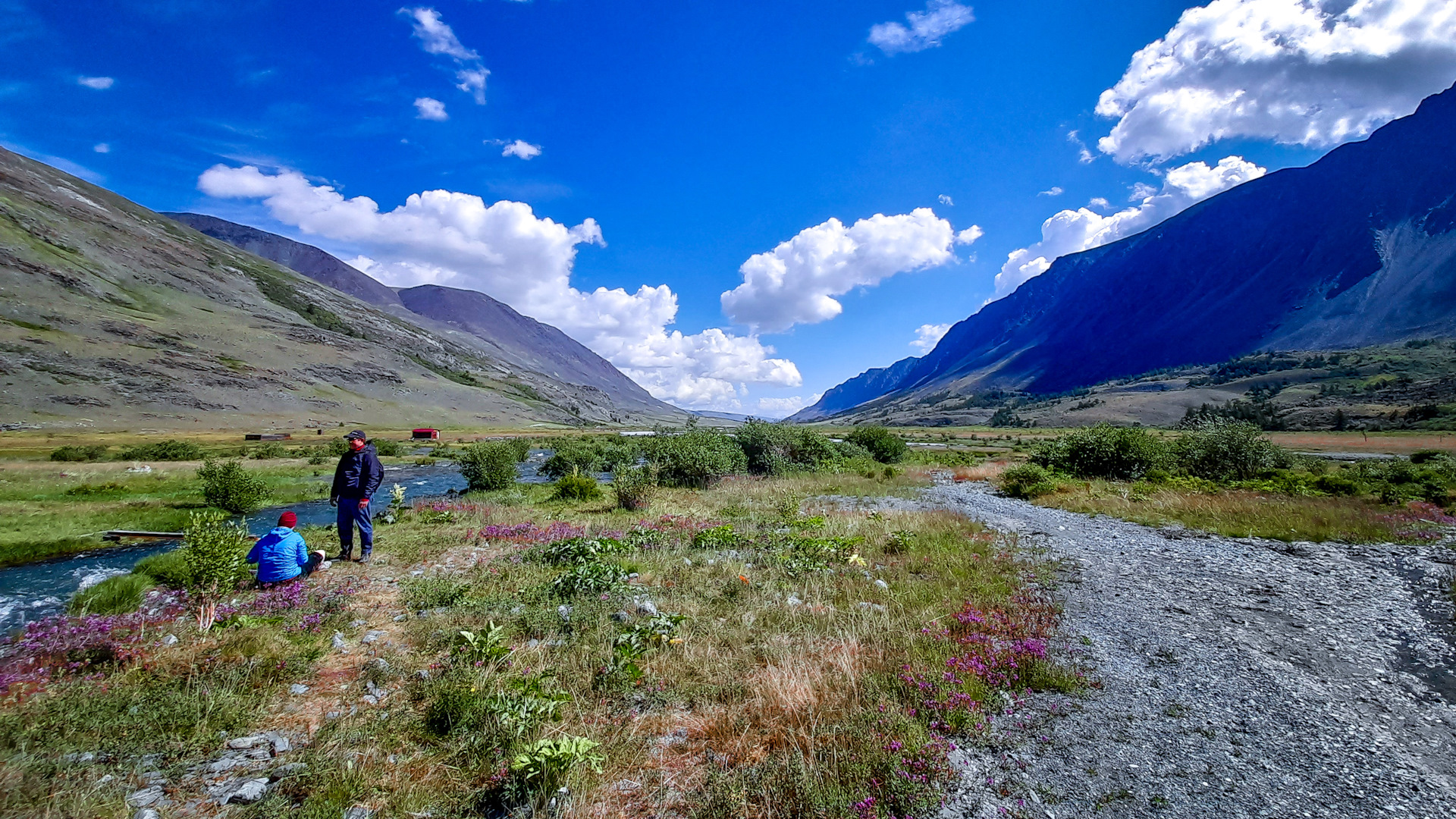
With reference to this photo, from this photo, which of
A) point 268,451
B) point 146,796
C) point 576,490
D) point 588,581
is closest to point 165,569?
point 588,581

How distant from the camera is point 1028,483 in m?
23.8

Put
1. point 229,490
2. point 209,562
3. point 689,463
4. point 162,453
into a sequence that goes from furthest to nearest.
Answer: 1. point 162,453
2. point 689,463
3. point 229,490
4. point 209,562

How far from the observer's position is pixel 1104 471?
2700cm

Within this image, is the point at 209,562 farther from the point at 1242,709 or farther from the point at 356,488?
the point at 1242,709

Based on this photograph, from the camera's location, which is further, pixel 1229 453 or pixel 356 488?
pixel 1229 453

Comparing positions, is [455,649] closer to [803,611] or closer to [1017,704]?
[803,611]

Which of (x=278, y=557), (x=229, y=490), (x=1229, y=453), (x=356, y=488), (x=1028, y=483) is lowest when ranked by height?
(x=1028, y=483)

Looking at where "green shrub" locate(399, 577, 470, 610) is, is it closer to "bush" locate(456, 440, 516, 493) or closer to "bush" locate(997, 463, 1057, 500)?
"bush" locate(456, 440, 516, 493)

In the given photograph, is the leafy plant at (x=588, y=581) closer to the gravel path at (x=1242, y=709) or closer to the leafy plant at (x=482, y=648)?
the leafy plant at (x=482, y=648)

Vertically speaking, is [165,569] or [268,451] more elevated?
[165,569]

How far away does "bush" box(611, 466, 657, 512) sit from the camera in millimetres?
19906

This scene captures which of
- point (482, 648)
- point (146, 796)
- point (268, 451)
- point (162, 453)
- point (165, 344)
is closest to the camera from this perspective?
point (146, 796)

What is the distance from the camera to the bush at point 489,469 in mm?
25969

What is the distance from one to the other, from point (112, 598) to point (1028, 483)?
93.5 feet
